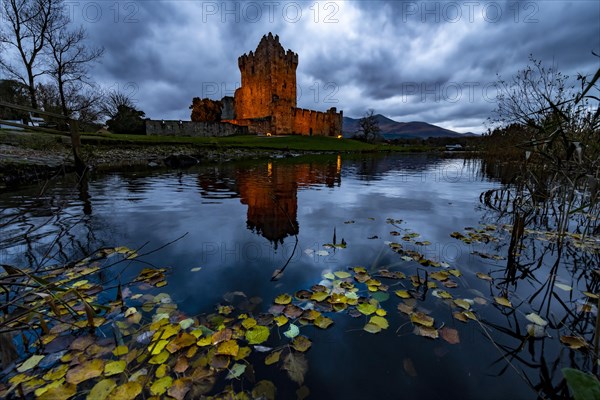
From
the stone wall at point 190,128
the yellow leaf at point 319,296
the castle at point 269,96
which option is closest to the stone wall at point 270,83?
the castle at point 269,96

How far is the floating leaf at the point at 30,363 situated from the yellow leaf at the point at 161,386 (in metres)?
1.04

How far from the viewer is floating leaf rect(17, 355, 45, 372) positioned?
2.01 metres

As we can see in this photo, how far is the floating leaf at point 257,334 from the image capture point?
2350 mm

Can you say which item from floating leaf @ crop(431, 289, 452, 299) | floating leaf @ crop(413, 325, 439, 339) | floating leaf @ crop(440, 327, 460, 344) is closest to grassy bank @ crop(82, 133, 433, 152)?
floating leaf @ crop(431, 289, 452, 299)

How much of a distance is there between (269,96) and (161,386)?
68119 millimetres

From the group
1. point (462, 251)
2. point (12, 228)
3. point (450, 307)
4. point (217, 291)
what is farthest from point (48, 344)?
point (462, 251)

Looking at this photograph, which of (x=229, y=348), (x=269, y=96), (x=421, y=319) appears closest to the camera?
(x=229, y=348)

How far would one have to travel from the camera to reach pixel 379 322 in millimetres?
2596

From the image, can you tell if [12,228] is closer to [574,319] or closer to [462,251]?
[462,251]

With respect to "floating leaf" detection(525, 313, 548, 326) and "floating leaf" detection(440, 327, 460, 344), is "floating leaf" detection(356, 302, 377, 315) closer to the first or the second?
"floating leaf" detection(440, 327, 460, 344)

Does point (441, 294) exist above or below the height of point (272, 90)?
below

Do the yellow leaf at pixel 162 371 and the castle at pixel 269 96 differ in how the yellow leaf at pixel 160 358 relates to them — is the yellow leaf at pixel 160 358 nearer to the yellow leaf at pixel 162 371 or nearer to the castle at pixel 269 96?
the yellow leaf at pixel 162 371

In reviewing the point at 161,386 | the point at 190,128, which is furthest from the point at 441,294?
the point at 190,128

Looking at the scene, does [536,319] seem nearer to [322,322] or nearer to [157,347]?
[322,322]
